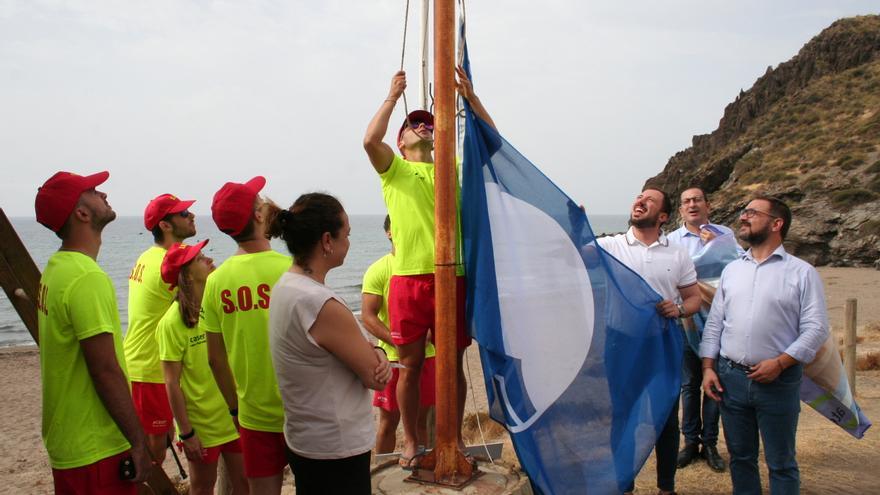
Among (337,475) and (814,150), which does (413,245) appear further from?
(814,150)

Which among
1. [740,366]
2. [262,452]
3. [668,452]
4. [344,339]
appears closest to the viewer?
[344,339]

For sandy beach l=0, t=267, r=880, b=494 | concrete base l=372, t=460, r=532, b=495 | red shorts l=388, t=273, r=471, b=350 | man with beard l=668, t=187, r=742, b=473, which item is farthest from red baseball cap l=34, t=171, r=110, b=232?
man with beard l=668, t=187, r=742, b=473

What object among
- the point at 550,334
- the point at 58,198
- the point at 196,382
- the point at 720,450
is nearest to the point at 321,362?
the point at 58,198

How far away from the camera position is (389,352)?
6.12 meters

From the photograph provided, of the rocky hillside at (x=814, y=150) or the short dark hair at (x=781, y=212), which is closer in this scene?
the short dark hair at (x=781, y=212)

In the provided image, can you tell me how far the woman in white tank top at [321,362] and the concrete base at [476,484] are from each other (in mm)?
1070

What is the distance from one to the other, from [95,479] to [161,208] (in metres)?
2.59

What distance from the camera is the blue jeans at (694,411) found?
6.02 m

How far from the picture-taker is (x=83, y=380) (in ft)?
9.83

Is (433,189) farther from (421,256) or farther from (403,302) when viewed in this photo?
(403,302)

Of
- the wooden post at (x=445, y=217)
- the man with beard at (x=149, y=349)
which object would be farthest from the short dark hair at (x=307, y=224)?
the man with beard at (x=149, y=349)

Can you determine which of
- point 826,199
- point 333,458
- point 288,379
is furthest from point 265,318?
point 826,199

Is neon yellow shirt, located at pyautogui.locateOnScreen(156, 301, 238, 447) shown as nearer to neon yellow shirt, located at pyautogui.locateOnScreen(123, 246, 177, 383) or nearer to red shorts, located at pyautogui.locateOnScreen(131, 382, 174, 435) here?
neon yellow shirt, located at pyautogui.locateOnScreen(123, 246, 177, 383)

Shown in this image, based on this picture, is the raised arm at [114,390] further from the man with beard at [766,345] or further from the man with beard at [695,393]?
the man with beard at [695,393]
